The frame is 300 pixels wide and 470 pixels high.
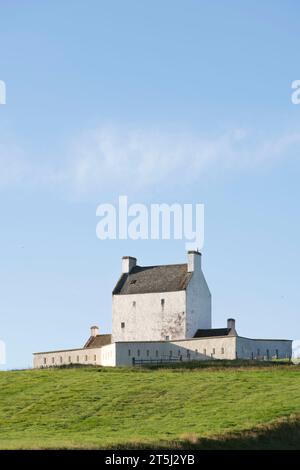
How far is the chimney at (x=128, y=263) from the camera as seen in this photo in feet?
324

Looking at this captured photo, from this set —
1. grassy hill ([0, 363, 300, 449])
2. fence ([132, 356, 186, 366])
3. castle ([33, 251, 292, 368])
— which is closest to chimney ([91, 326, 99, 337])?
castle ([33, 251, 292, 368])

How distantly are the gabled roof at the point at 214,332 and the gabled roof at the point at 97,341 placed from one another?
1054 centimetres

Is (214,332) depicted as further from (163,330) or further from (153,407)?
(153,407)

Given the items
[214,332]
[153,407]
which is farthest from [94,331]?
[153,407]

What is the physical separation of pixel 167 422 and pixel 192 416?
203 cm

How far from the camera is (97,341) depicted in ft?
322

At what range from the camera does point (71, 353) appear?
94.2 meters

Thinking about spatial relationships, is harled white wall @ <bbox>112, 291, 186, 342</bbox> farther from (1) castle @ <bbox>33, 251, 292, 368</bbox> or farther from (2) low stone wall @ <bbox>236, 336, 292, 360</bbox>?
(2) low stone wall @ <bbox>236, 336, 292, 360</bbox>

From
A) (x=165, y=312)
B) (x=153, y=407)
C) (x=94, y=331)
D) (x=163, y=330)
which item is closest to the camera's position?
(x=153, y=407)

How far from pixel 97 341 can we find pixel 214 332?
14123 millimetres

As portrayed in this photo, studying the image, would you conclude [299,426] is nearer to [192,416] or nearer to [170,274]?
[192,416]

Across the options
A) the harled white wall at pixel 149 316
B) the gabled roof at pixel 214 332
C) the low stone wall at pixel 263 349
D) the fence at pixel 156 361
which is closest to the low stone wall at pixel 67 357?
the harled white wall at pixel 149 316

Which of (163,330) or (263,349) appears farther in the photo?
(163,330)

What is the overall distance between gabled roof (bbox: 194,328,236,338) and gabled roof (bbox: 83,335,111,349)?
34.6 ft
